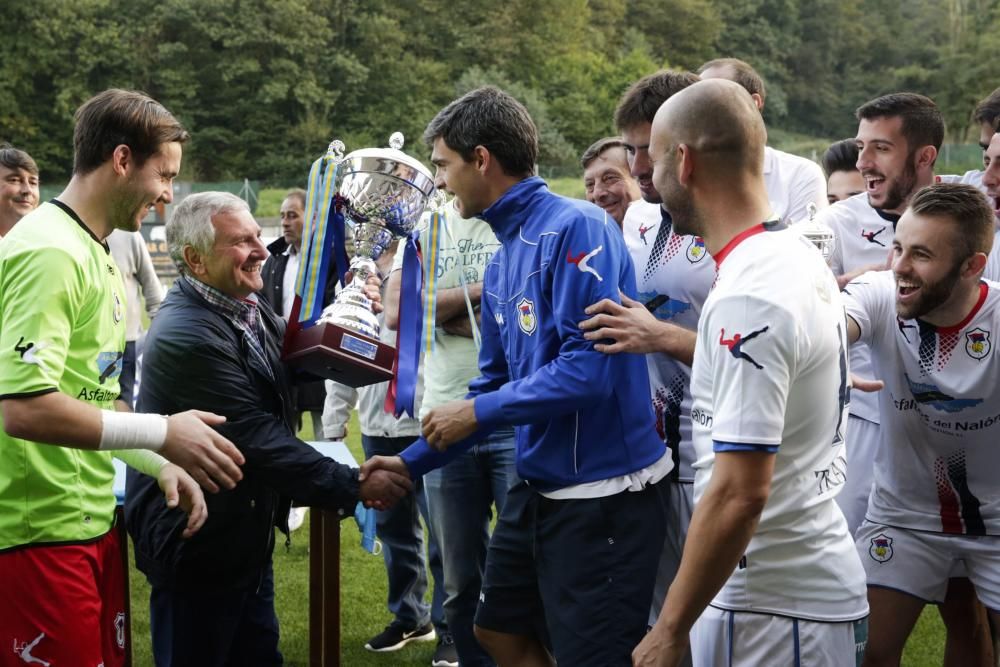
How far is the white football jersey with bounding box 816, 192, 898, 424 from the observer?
4105mm

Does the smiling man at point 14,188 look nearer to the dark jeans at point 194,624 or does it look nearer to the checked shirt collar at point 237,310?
the checked shirt collar at point 237,310

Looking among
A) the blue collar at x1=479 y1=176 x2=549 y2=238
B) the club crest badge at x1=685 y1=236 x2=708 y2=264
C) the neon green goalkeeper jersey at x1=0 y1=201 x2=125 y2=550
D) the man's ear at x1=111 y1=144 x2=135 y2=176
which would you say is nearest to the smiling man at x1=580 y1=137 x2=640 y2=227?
the club crest badge at x1=685 y1=236 x2=708 y2=264

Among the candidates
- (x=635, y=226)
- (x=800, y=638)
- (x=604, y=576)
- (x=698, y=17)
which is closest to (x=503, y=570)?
(x=604, y=576)

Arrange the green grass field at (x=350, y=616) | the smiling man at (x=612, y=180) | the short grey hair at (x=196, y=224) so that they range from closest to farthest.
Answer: the short grey hair at (x=196, y=224) → the smiling man at (x=612, y=180) → the green grass field at (x=350, y=616)

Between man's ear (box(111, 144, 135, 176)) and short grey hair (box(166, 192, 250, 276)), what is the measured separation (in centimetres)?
33

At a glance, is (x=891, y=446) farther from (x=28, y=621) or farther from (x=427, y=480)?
(x=28, y=621)

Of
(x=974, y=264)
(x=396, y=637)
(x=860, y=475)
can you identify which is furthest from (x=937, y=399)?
(x=396, y=637)

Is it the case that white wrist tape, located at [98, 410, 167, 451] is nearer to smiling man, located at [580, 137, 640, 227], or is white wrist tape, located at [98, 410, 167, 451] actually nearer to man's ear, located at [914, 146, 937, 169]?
smiling man, located at [580, 137, 640, 227]

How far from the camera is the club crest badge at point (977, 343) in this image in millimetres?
3221

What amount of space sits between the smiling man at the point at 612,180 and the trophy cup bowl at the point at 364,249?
1078 millimetres

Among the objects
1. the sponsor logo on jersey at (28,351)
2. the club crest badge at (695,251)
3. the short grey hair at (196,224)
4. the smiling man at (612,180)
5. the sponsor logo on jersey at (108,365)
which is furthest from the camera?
the smiling man at (612,180)

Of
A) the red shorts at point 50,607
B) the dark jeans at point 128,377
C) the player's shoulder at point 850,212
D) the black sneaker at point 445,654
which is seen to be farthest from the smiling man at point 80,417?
the dark jeans at point 128,377

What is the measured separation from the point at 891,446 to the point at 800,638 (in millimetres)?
1327

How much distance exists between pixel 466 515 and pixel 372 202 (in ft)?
4.72
